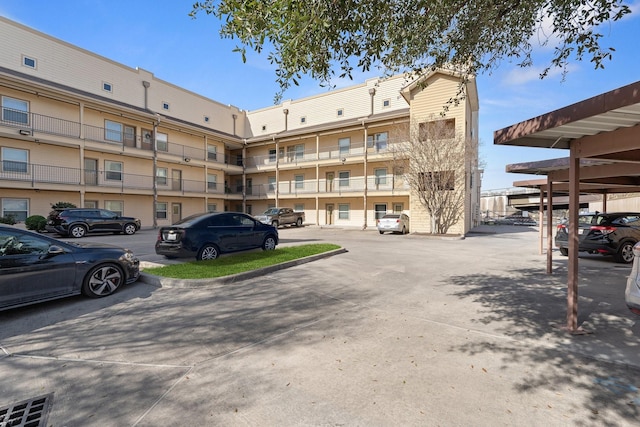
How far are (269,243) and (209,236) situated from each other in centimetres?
258

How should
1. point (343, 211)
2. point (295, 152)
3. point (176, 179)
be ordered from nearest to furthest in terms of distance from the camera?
point (176, 179) < point (343, 211) < point (295, 152)

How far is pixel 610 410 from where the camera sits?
8.46 feet

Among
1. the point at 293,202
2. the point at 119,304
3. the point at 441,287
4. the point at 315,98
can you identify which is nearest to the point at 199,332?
the point at 119,304

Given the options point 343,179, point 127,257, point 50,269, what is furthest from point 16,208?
point 343,179

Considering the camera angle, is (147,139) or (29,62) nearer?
(29,62)

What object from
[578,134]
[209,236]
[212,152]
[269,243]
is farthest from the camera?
[212,152]

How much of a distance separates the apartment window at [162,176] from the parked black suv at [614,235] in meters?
25.9

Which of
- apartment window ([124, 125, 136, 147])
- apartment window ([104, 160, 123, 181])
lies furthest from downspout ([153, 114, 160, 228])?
apartment window ([104, 160, 123, 181])

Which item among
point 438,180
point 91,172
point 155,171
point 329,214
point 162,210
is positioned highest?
point 155,171

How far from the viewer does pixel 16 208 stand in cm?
1780

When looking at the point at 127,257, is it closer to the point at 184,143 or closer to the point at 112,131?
the point at 112,131

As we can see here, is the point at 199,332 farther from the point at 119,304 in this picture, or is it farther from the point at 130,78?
the point at 130,78

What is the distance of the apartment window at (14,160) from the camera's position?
17219 millimetres

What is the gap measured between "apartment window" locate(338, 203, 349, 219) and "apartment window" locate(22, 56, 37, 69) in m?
23.4
